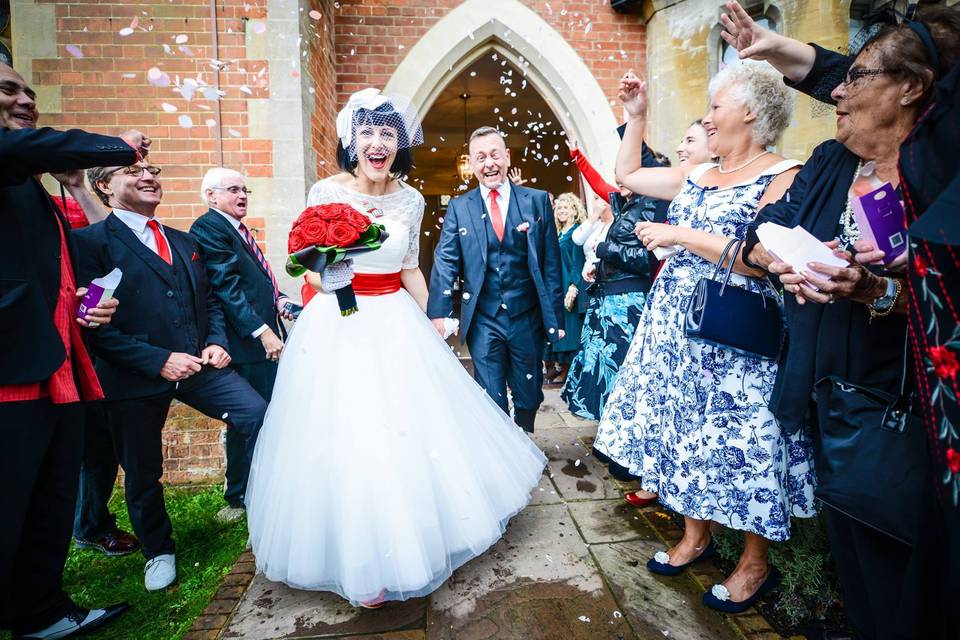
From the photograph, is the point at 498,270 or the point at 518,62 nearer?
the point at 498,270

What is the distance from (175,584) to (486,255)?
2542 mm

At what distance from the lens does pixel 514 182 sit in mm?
3805

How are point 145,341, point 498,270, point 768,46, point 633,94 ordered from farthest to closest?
1. point 498,270
2. point 145,341
3. point 633,94
4. point 768,46

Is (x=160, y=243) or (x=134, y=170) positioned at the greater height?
(x=134, y=170)

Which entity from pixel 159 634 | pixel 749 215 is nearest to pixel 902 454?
pixel 749 215

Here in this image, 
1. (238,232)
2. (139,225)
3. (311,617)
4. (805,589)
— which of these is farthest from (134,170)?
(805,589)

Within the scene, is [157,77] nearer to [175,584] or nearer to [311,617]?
[175,584]

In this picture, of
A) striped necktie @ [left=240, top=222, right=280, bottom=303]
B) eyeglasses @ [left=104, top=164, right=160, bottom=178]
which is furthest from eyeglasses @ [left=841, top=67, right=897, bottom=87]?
striped necktie @ [left=240, top=222, right=280, bottom=303]

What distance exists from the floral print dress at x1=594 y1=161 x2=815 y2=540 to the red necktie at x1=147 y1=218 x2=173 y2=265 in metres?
2.52

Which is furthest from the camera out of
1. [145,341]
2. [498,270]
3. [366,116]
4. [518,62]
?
[518,62]

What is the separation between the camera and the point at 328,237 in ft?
6.81

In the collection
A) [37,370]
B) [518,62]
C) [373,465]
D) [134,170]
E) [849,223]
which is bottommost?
[373,465]

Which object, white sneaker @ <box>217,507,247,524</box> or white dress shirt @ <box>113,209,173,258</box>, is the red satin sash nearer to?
white dress shirt @ <box>113,209,173,258</box>

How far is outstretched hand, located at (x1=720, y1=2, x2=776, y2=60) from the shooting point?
5.69 ft
